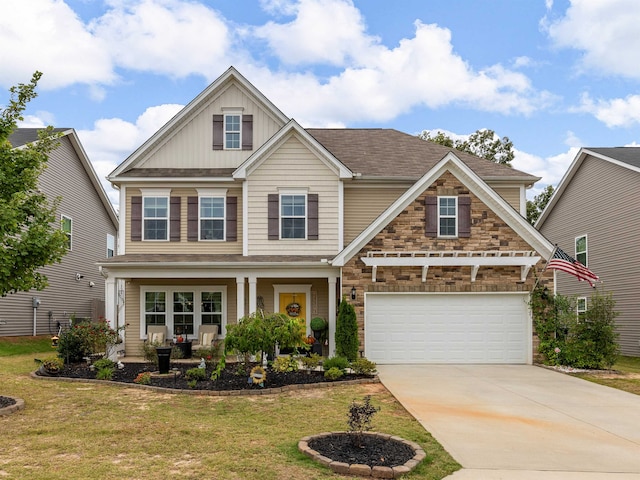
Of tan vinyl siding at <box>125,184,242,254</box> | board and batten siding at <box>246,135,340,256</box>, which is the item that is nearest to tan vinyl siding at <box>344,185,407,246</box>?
board and batten siding at <box>246,135,340,256</box>

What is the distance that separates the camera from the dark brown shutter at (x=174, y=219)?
18.3m

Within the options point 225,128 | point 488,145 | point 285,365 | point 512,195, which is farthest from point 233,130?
point 488,145

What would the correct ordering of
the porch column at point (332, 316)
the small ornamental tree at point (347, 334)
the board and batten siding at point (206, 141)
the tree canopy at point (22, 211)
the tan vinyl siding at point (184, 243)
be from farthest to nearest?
the board and batten siding at point (206, 141) < the tan vinyl siding at point (184, 243) < the porch column at point (332, 316) < the small ornamental tree at point (347, 334) < the tree canopy at point (22, 211)

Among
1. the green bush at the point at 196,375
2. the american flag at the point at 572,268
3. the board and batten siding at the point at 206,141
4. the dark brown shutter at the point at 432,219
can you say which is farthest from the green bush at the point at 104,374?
the american flag at the point at 572,268

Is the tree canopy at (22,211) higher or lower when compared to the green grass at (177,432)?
higher

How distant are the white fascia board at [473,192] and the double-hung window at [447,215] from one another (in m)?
0.63

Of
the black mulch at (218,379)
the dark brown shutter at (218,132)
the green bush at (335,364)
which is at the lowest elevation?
the black mulch at (218,379)

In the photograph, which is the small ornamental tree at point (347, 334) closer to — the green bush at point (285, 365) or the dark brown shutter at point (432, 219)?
the green bush at point (285, 365)

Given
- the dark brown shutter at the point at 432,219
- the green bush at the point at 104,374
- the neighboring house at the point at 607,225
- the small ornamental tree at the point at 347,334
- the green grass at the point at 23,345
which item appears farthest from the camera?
the neighboring house at the point at 607,225

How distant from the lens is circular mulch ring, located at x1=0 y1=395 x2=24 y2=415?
9.14 metres

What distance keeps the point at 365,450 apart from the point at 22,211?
7083 mm

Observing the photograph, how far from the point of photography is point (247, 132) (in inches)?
746

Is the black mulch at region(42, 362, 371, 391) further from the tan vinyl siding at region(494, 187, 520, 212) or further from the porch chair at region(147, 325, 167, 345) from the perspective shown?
the tan vinyl siding at region(494, 187, 520, 212)

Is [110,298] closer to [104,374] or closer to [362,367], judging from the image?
[104,374]
